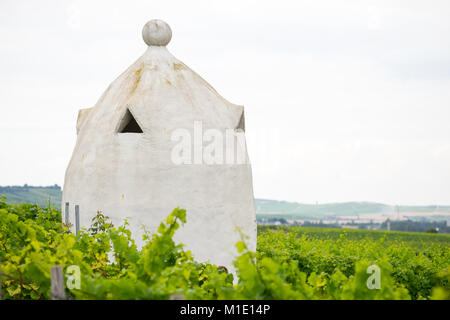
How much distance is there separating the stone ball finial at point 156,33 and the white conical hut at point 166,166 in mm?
577

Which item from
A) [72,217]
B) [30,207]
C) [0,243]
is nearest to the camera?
[0,243]

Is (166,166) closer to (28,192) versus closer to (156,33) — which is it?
(156,33)

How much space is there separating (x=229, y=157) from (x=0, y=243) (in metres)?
5.18

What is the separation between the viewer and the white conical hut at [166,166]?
10.7 m

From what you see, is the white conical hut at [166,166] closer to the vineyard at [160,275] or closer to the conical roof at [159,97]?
the conical roof at [159,97]

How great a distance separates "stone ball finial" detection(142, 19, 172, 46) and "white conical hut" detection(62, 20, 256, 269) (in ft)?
1.89

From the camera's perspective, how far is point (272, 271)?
4.50 m

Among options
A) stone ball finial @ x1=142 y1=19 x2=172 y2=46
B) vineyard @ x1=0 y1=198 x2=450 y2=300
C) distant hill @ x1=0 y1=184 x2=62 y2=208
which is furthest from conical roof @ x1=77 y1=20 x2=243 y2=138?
distant hill @ x1=0 y1=184 x2=62 y2=208

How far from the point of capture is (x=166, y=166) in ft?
35.0

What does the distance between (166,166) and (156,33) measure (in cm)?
311

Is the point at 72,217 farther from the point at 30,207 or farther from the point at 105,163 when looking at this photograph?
the point at 30,207

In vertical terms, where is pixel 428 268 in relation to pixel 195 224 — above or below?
below

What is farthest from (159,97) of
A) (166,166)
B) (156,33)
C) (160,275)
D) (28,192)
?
(28,192)
